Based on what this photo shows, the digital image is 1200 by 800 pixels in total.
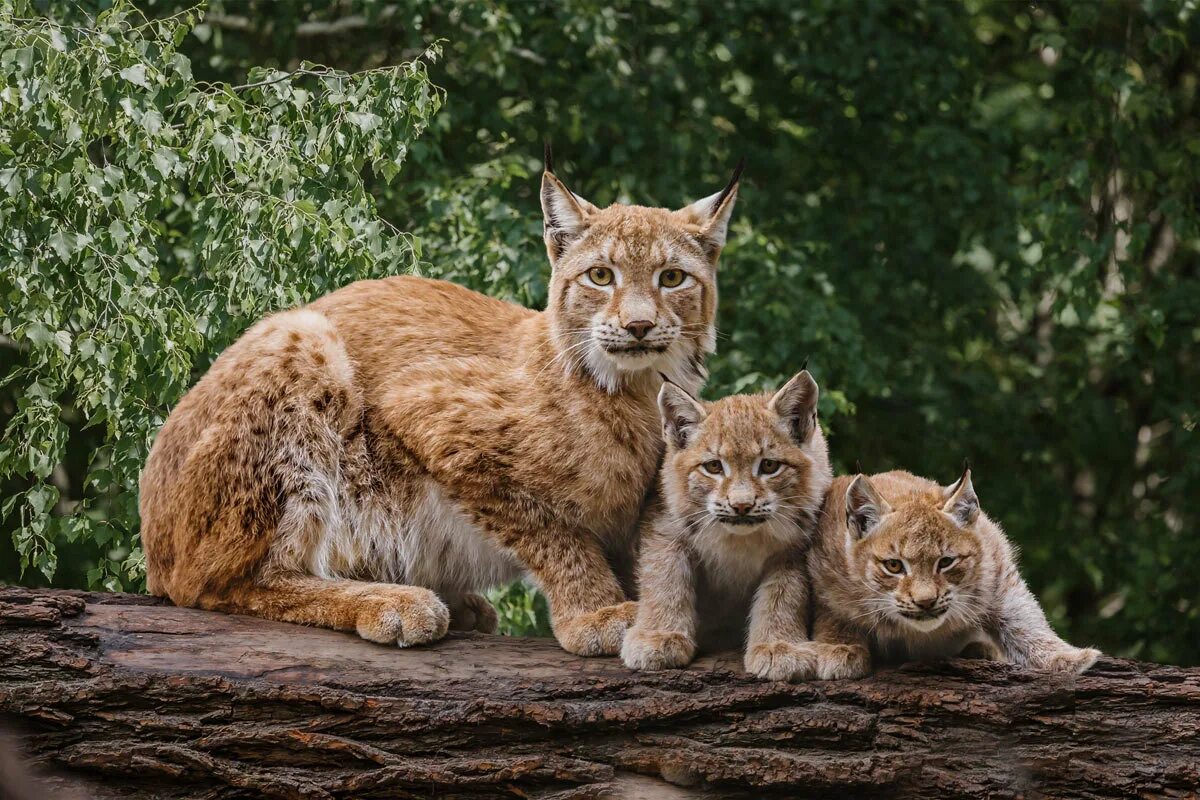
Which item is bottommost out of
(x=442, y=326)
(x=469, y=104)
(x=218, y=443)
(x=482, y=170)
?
(x=218, y=443)

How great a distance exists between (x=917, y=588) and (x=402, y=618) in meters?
1.95

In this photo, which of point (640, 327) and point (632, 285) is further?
point (632, 285)

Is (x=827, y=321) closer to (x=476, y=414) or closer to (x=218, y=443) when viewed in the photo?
(x=476, y=414)

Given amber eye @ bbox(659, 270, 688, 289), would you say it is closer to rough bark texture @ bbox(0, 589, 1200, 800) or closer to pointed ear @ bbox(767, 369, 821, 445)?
pointed ear @ bbox(767, 369, 821, 445)

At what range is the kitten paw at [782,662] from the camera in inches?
203

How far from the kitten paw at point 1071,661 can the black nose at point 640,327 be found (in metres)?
1.95

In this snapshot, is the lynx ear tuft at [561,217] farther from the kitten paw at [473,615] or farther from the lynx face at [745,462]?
the kitten paw at [473,615]

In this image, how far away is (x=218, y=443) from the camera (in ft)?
19.0

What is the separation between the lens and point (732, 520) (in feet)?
17.6

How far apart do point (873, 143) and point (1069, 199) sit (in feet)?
5.78

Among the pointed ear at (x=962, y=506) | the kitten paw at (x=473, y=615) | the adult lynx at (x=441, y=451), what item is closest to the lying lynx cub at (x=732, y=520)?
the adult lynx at (x=441, y=451)

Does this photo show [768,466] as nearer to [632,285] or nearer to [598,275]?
[632,285]

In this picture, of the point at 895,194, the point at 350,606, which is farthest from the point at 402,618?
the point at 895,194

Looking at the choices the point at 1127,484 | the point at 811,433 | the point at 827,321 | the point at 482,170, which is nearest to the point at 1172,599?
the point at 1127,484
